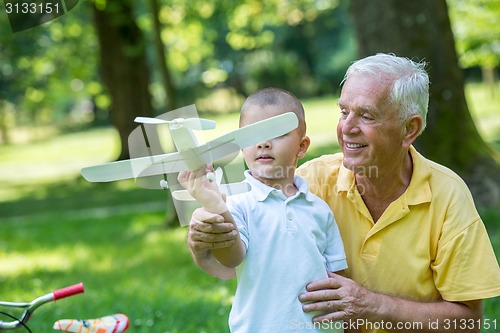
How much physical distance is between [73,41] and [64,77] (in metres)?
2.57

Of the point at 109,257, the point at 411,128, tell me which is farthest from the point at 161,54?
the point at 411,128

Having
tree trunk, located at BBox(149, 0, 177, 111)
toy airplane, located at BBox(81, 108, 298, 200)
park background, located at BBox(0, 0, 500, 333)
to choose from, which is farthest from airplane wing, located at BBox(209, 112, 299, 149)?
tree trunk, located at BBox(149, 0, 177, 111)

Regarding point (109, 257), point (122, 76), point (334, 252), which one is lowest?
point (109, 257)

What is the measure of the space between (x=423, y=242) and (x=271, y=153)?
0.73 meters

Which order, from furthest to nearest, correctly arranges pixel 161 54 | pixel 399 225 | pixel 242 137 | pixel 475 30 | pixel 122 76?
pixel 475 30, pixel 122 76, pixel 161 54, pixel 399 225, pixel 242 137

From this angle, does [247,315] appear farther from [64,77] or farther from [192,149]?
[64,77]

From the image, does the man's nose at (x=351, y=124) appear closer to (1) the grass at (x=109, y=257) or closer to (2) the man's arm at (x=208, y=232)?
(2) the man's arm at (x=208, y=232)

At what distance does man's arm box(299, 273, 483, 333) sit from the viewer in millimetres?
2641

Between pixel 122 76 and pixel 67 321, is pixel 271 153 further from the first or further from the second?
pixel 122 76

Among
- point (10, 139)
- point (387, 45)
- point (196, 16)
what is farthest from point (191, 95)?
point (387, 45)

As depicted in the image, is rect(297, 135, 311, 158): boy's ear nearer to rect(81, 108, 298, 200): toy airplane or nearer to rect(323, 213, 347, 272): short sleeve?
rect(323, 213, 347, 272): short sleeve

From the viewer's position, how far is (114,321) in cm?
260

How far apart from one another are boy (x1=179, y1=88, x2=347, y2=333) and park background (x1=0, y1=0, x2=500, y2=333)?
1219mm

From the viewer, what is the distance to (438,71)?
7555 millimetres
